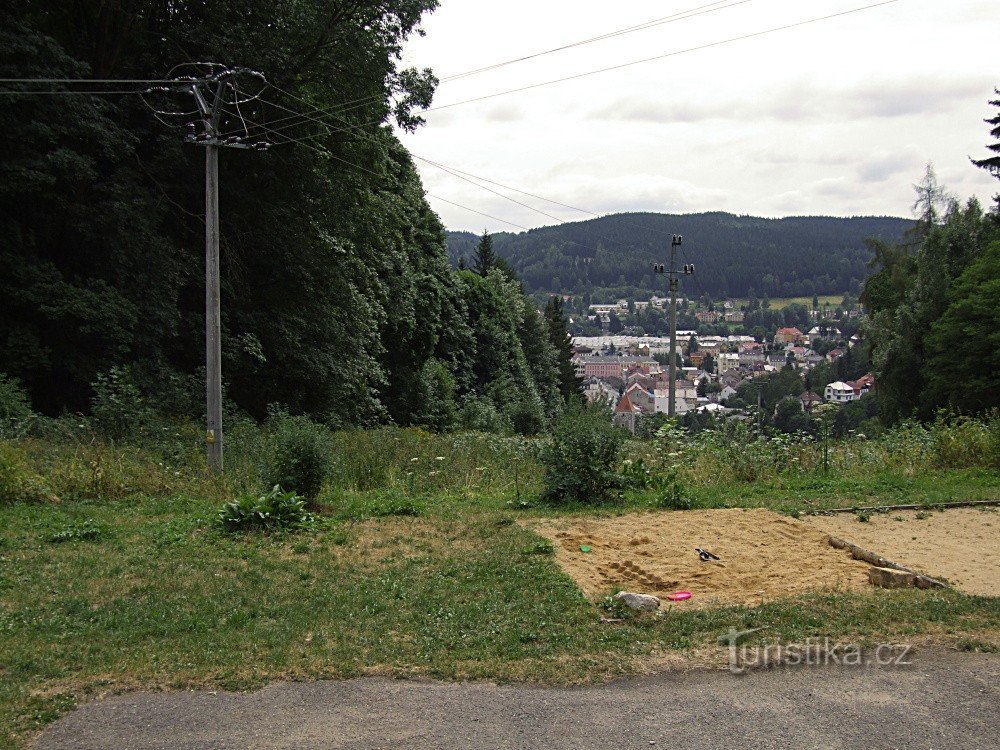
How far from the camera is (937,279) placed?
159 feet

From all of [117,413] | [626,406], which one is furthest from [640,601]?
[626,406]

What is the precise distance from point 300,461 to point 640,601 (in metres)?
5.24

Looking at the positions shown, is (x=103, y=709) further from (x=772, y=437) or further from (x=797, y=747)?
(x=772, y=437)

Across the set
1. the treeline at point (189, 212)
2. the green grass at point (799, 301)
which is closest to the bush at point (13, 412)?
the treeline at point (189, 212)

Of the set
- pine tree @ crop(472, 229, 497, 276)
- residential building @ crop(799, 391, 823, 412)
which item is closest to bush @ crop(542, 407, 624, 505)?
residential building @ crop(799, 391, 823, 412)

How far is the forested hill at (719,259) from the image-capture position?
172m

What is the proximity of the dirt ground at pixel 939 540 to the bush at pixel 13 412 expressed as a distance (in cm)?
1174

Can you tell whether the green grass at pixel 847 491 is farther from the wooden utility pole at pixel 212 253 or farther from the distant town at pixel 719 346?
the distant town at pixel 719 346

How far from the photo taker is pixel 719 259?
173500 mm

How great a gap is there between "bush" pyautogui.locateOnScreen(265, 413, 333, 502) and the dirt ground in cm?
586

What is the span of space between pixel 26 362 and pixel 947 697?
1766 centimetres

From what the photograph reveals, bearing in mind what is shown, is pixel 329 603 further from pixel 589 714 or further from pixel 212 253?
pixel 212 253

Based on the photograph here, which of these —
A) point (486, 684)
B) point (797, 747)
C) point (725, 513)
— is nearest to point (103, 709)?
point (486, 684)

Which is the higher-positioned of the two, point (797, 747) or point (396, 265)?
point (396, 265)
